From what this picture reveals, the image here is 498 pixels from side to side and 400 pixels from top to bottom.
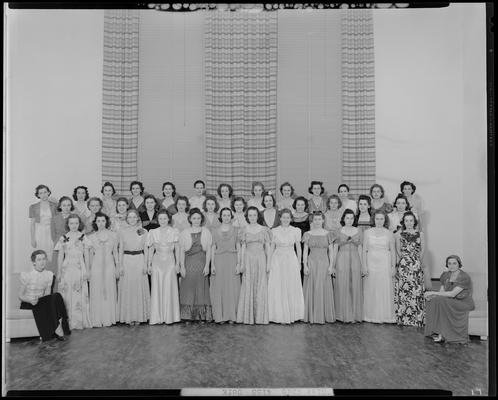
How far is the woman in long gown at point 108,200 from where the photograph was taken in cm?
615

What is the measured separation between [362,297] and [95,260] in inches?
114

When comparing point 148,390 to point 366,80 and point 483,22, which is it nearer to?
point 483,22

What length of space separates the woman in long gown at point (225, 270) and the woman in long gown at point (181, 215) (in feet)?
1.36

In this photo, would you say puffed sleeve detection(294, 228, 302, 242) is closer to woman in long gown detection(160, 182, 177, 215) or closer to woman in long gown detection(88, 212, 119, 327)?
woman in long gown detection(160, 182, 177, 215)

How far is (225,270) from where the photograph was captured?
5531 millimetres

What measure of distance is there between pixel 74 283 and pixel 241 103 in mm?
3167

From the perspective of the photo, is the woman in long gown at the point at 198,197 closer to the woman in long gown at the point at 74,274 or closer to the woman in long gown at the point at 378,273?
the woman in long gown at the point at 74,274

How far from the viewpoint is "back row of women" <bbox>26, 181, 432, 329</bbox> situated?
5426 mm

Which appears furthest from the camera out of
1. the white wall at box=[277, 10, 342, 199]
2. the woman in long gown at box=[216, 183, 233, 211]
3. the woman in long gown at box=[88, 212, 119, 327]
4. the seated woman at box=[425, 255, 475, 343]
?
the white wall at box=[277, 10, 342, 199]

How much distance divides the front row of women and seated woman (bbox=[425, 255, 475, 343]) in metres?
0.50

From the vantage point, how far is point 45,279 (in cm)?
487

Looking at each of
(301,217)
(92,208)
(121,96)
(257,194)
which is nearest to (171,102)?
(121,96)

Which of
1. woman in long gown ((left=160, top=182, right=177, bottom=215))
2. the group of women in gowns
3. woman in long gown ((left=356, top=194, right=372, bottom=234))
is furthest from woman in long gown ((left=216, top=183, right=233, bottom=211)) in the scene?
woman in long gown ((left=356, top=194, right=372, bottom=234))

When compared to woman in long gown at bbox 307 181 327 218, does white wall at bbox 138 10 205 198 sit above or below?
above
